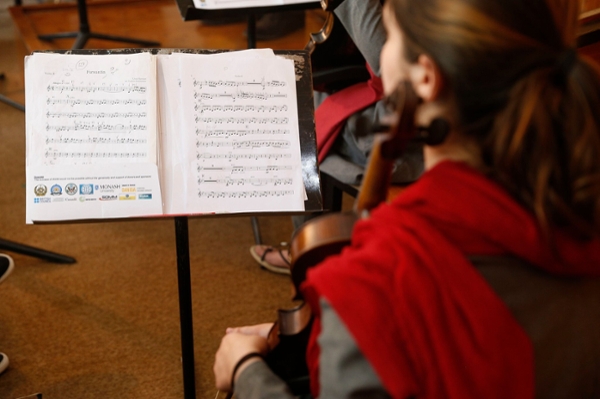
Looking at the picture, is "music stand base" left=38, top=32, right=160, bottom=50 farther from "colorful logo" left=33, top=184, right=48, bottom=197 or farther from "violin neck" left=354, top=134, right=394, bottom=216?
"violin neck" left=354, top=134, right=394, bottom=216

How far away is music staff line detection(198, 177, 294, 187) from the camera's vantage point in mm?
1297

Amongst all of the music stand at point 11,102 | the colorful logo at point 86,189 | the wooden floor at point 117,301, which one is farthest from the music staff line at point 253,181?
the music stand at point 11,102

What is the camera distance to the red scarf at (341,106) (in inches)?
66.4

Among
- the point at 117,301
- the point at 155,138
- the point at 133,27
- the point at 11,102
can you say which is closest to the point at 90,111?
the point at 155,138

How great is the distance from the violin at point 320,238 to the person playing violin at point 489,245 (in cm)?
5

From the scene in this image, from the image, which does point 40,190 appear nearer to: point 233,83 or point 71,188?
point 71,188

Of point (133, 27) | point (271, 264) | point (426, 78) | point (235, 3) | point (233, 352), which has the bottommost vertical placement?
point (233, 352)

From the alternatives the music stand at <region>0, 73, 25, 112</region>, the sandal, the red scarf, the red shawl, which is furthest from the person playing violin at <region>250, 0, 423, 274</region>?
the music stand at <region>0, 73, 25, 112</region>

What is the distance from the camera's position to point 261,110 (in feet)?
4.35

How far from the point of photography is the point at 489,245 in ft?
2.40

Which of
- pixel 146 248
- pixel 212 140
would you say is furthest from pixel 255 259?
pixel 212 140

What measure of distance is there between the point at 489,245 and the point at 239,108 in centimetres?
72

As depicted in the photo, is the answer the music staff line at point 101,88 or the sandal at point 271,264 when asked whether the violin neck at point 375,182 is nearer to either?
the music staff line at point 101,88

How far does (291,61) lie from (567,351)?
0.84 metres
